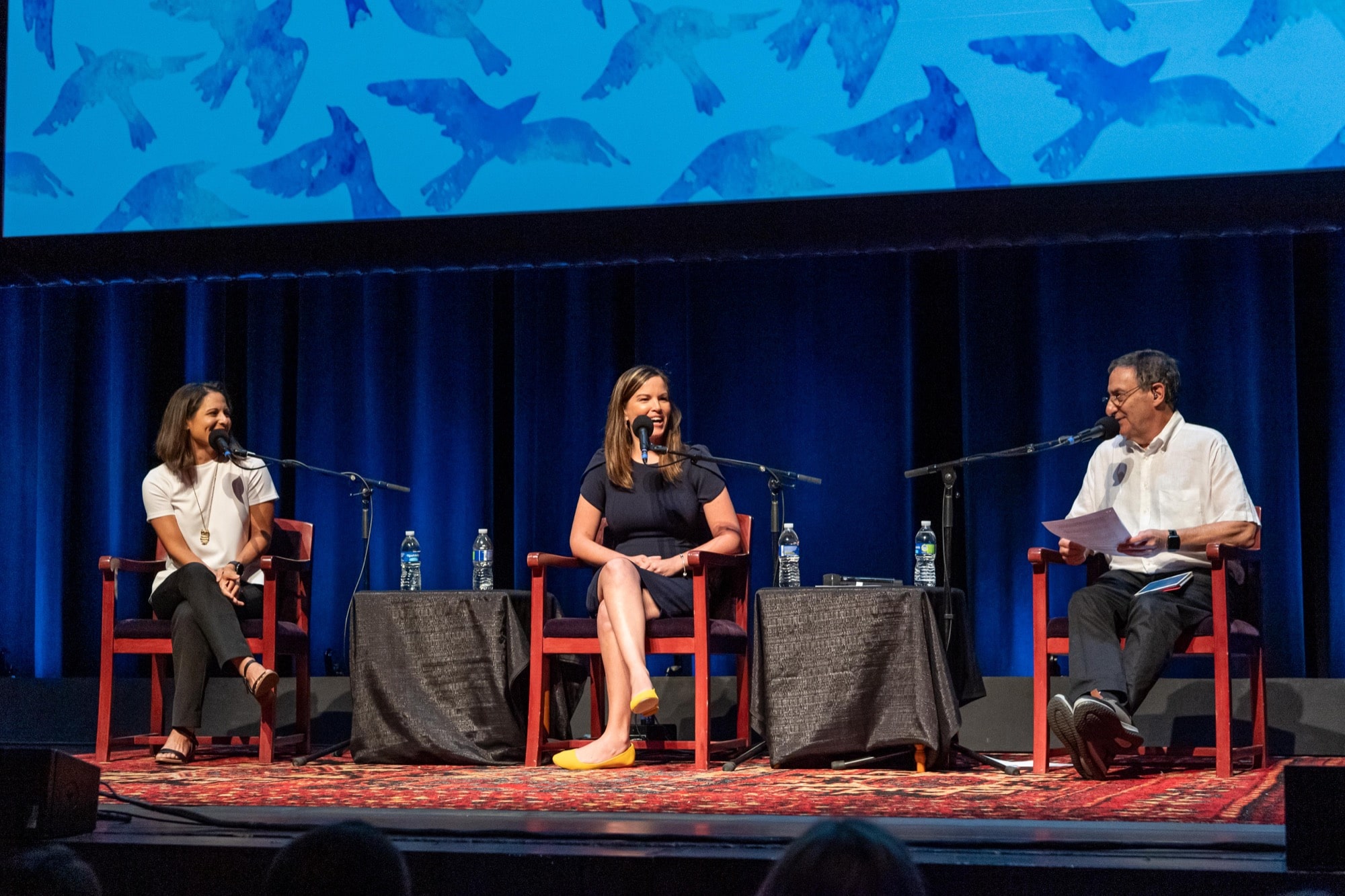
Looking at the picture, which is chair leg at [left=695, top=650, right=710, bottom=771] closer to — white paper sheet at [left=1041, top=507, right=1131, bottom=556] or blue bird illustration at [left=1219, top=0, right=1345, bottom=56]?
white paper sheet at [left=1041, top=507, right=1131, bottom=556]

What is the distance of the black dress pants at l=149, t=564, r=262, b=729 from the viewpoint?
13.7 feet

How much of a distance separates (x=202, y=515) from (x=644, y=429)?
1497 mm

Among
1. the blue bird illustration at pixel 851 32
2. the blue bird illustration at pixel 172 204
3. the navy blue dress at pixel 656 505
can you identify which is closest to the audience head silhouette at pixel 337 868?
the navy blue dress at pixel 656 505

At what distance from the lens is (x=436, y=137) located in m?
4.97

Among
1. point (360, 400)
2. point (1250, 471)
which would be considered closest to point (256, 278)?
point (360, 400)

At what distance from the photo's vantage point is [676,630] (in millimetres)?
3957

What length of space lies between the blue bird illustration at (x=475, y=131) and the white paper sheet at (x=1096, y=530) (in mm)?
2050

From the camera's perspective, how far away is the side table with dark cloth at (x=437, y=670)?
161 inches

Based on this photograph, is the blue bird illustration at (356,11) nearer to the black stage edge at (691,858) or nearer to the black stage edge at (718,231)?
the black stage edge at (718,231)

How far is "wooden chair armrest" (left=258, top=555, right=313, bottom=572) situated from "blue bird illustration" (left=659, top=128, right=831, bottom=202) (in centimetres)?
168

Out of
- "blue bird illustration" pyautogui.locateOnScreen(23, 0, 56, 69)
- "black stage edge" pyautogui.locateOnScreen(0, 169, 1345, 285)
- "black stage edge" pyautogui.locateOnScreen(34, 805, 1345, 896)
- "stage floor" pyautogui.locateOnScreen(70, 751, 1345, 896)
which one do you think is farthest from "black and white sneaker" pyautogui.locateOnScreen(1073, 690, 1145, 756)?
"blue bird illustration" pyautogui.locateOnScreen(23, 0, 56, 69)

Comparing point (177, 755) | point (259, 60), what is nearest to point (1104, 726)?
point (177, 755)

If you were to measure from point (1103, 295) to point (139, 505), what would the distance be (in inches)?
146

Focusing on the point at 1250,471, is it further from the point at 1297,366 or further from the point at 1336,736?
the point at 1336,736
